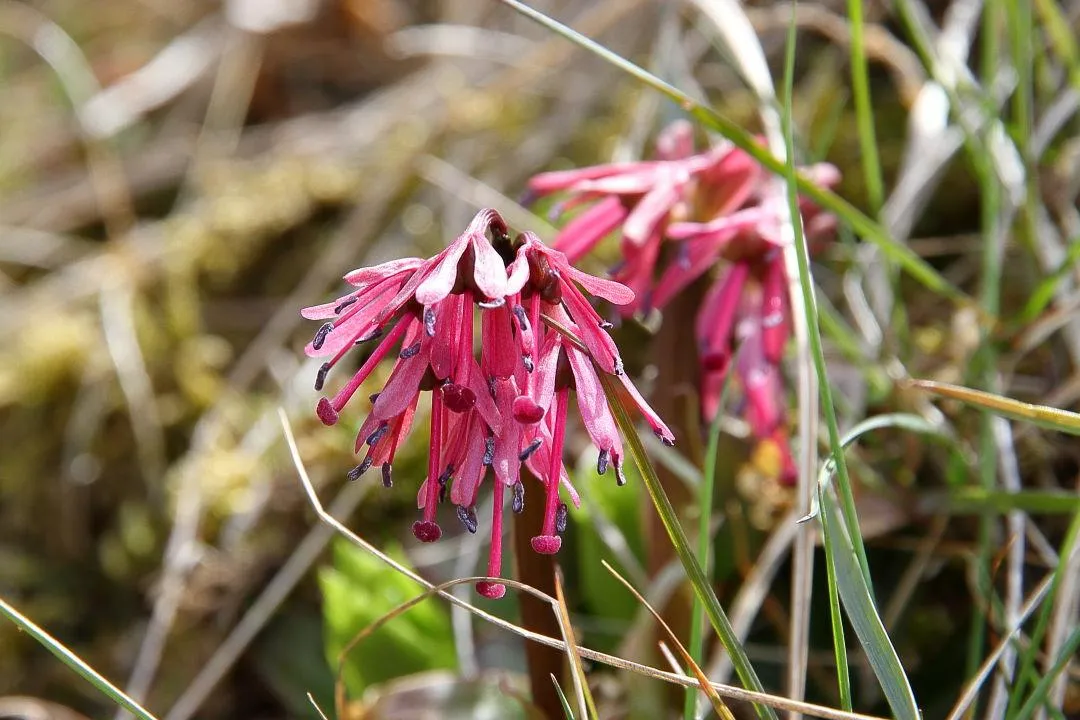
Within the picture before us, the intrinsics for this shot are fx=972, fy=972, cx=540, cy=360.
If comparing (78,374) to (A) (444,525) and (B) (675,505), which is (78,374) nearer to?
(A) (444,525)

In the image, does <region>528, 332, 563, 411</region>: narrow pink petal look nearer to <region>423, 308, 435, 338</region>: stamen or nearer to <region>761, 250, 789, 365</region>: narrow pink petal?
<region>423, 308, 435, 338</region>: stamen

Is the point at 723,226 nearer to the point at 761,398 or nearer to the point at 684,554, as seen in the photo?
the point at 761,398

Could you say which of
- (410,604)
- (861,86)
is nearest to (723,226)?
(861,86)

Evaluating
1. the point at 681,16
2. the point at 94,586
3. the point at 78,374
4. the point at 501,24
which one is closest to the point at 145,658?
the point at 94,586

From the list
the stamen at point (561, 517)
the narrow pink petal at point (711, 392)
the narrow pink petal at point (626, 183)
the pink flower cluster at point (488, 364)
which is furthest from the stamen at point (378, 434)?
the narrow pink petal at point (711, 392)

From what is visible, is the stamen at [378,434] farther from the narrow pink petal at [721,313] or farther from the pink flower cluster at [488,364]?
the narrow pink petal at [721,313]

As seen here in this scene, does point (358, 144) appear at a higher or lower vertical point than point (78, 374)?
higher
